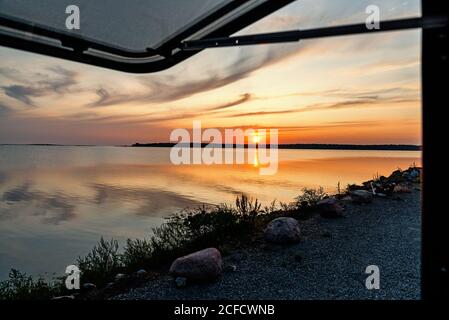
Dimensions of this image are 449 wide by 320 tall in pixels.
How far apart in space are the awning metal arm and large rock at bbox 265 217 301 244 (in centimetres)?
401

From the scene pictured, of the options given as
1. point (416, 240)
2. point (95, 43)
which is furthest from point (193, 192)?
point (95, 43)

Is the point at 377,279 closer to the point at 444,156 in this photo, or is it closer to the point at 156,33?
the point at 444,156

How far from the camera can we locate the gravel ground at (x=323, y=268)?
3455 mm

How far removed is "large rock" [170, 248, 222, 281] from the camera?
373 cm

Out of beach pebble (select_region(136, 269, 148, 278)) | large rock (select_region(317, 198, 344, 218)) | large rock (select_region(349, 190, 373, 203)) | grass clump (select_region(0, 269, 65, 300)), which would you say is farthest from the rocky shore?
large rock (select_region(349, 190, 373, 203))

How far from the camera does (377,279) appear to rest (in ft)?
11.7

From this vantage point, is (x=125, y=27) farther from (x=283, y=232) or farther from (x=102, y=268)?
(x=102, y=268)

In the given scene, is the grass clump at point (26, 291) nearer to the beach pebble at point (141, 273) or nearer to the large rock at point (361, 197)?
the beach pebble at point (141, 273)

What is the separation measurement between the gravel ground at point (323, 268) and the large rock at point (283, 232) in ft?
0.47

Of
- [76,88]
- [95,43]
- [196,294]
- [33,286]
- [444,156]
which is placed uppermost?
[76,88]

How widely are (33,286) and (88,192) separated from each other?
16.0 m

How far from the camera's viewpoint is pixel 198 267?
3.76 m

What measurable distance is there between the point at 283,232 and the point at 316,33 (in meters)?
4.21

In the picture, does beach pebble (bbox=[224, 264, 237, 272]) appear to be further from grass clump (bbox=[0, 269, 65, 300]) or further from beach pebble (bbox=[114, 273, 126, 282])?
grass clump (bbox=[0, 269, 65, 300])
